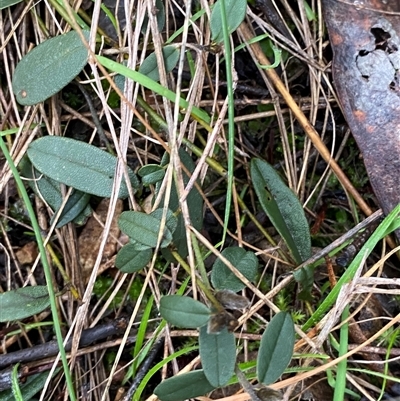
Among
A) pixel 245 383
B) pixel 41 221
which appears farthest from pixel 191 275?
pixel 41 221

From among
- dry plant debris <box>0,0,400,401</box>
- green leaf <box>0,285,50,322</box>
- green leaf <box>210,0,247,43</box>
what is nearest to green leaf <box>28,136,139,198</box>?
dry plant debris <box>0,0,400,401</box>

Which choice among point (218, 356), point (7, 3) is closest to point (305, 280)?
point (218, 356)

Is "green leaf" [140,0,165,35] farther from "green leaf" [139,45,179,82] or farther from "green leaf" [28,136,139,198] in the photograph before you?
"green leaf" [28,136,139,198]

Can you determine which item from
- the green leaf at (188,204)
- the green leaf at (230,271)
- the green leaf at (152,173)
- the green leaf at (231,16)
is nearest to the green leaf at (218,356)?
the green leaf at (230,271)

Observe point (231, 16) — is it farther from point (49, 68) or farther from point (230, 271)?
point (230, 271)

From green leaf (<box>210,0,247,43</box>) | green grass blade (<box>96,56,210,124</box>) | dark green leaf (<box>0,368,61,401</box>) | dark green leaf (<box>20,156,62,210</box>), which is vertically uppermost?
green leaf (<box>210,0,247,43</box>)

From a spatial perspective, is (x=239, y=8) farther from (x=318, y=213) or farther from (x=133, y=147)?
(x=318, y=213)
